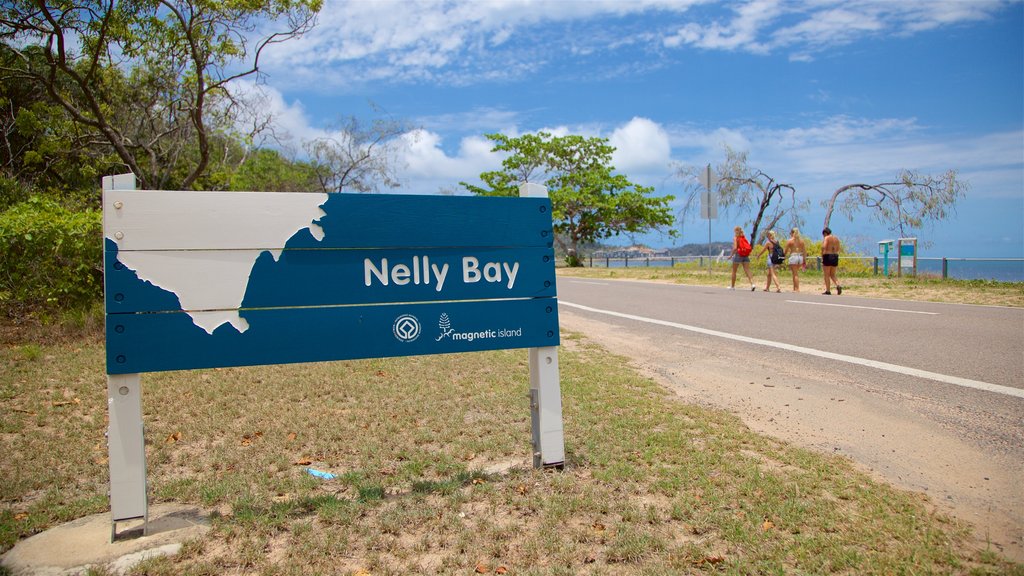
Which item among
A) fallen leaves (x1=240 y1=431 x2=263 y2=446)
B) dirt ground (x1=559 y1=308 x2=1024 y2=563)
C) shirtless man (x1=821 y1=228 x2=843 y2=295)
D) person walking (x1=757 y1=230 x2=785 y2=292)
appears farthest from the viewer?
person walking (x1=757 y1=230 x2=785 y2=292)

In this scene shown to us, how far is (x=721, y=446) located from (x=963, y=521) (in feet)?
4.74

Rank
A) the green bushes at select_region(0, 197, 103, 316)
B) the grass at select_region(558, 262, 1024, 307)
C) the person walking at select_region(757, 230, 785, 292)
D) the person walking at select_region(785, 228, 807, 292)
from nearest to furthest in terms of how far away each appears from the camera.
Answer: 1. the green bushes at select_region(0, 197, 103, 316)
2. the grass at select_region(558, 262, 1024, 307)
3. the person walking at select_region(757, 230, 785, 292)
4. the person walking at select_region(785, 228, 807, 292)

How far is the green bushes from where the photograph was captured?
9.43 m

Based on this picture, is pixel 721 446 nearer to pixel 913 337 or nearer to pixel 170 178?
pixel 913 337

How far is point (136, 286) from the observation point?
11.5 ft

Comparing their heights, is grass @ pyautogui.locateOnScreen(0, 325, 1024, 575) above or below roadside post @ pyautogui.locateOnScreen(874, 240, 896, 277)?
below

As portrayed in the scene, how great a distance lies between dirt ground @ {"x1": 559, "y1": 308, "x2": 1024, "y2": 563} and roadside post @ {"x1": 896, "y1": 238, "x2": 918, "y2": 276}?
1722 centimetres

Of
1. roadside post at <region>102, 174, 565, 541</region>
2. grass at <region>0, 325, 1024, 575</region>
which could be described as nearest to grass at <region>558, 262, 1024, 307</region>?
grass at <region>0, 325, 1024, 575</region>

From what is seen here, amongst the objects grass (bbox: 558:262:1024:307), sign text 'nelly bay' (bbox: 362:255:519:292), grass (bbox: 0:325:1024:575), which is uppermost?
sign text 'nelly bay' (bbox: 362:255:519:292)

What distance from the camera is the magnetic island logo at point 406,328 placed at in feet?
13.0

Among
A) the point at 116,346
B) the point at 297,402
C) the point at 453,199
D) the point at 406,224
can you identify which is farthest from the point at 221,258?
the point at 297,402

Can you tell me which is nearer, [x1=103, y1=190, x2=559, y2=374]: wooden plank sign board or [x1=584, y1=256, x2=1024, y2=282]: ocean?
[x1=103, y1=190, x2=559, y2=374]: wooden plank sign board

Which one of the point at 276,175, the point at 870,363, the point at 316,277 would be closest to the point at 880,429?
the point at 870,363

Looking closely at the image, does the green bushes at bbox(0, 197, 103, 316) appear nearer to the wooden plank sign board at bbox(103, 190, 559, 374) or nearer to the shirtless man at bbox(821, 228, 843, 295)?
the wooden plank sign board at bbox(103, 190, 559, 374)
